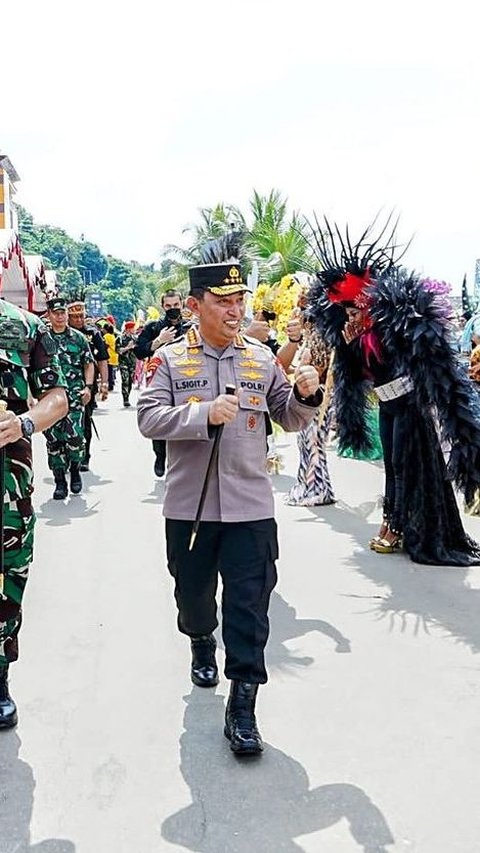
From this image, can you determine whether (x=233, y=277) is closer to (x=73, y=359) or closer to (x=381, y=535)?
(x=381, y=535)

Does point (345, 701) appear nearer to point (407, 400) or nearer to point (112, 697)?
point (112, 697)

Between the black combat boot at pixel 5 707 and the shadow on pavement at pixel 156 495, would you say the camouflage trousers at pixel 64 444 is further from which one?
the black combat boot at pixel 5 707

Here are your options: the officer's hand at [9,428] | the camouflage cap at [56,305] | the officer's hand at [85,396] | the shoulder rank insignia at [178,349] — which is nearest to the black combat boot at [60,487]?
the officer's hand at [85,396]

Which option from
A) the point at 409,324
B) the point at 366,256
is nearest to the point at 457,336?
the point at 409,324

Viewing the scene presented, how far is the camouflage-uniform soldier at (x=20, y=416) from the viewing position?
3.12 m

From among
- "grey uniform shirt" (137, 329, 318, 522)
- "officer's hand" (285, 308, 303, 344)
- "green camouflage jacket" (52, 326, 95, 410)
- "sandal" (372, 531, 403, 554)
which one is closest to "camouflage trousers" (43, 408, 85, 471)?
"green camouflage jacket" (52, 326, 95, 410)

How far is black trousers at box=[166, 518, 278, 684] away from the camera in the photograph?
3172mm

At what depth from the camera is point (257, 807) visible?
2.79 m

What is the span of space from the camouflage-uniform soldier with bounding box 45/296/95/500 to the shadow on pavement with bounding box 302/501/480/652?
291 centimetres

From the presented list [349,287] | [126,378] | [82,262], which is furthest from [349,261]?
[82,262]

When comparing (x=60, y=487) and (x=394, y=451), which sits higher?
(x=394, y=451)

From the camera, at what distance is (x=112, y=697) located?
3621mm

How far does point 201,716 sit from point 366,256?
3168 millimetres

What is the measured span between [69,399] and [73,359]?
359 mm
